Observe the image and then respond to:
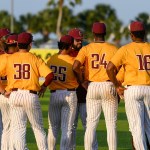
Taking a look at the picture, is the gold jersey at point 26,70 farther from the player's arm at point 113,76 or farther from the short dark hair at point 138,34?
the short dark hair at point 138,34

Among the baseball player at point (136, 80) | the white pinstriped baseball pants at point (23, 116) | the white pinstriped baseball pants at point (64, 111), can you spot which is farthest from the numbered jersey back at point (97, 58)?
the white pinstriped baseball pants at point (23, 116)

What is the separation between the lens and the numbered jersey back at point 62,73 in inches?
629

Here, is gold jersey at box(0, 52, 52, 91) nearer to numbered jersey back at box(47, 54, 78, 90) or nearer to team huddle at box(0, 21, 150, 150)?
team huddle at box(0, 21, 150, 150)

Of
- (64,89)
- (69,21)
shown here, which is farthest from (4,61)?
(69,21)

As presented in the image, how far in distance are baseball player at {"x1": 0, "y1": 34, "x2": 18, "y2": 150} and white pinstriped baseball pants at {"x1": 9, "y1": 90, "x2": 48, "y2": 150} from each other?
625mm

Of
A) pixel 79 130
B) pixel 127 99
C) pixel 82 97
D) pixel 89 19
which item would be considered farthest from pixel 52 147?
pixel 89 19

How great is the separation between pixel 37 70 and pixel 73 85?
1221 mm

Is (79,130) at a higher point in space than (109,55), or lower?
lower

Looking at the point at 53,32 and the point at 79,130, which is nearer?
the point at 79,130

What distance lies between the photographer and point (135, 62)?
14781 mm

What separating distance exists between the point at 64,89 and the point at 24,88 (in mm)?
1176

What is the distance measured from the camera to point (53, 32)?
10956cm

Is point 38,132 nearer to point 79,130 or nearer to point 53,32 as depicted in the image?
point 79,130

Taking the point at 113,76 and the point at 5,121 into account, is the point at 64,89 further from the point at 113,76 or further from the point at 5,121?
the point at 113,76
